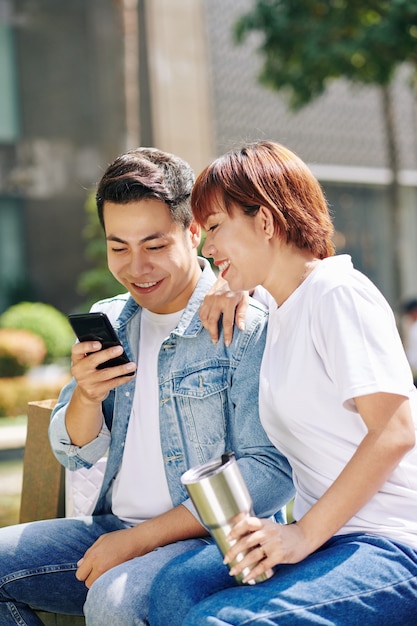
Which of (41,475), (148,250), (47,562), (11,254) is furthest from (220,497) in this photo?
(11,254)

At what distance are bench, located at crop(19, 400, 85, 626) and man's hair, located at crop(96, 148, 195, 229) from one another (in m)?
0.77

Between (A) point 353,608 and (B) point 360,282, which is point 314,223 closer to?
(B) point 360,282

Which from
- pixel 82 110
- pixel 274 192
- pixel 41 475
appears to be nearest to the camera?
pixel 274 192

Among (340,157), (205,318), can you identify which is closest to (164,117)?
(340,157)

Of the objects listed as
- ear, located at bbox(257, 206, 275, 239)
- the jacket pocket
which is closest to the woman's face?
ear, located at bbox(257, 206, 275, 239)

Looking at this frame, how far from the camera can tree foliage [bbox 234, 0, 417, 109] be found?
8930mm

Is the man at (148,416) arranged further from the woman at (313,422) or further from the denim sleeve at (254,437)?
the woman at (313,422)

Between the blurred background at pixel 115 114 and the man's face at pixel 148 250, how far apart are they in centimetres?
760

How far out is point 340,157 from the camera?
594 inches

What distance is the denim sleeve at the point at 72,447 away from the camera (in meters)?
2.41

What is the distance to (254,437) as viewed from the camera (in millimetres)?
2195

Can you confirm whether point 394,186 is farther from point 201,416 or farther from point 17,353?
point 201,416

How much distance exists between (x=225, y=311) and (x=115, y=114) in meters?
11.0

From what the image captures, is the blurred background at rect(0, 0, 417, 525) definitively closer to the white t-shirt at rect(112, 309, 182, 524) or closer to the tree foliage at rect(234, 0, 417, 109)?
the tree foliage at rect(234, 0, 417, 109)
